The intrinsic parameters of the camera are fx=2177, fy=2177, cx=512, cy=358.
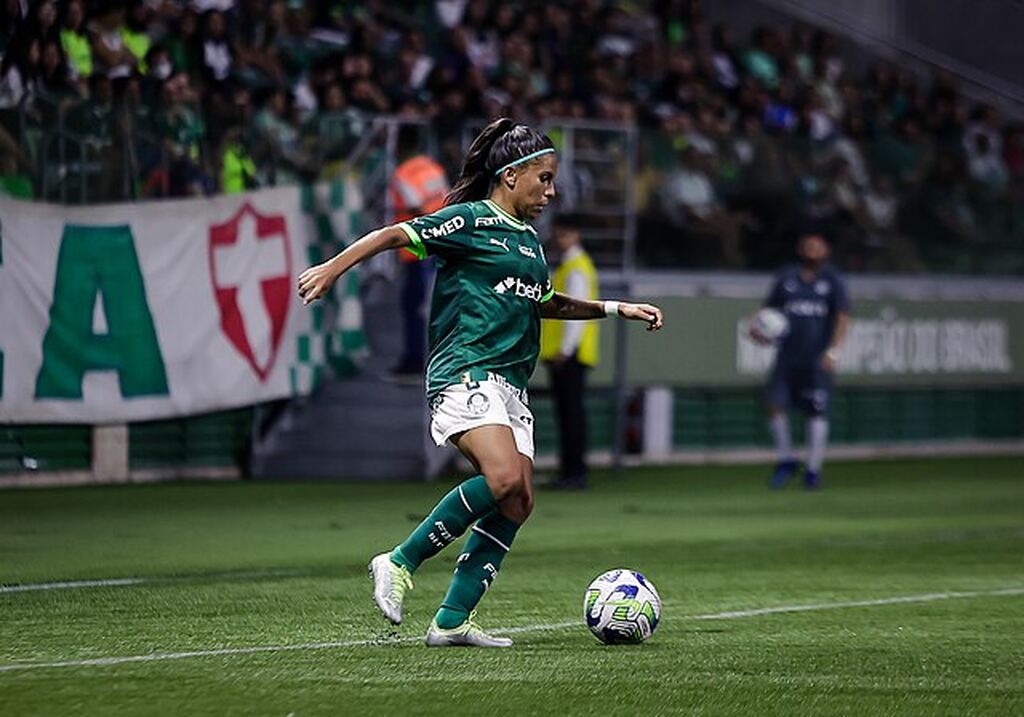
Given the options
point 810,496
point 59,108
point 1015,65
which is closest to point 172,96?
point 59,108

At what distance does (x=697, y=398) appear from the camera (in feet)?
76.9

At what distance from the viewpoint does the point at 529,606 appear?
1091 centimetres

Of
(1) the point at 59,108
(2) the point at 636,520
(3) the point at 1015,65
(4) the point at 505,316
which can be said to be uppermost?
(3) the point at 1015,65

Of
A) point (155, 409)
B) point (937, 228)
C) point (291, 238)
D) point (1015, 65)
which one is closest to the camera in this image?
point (155, 409)

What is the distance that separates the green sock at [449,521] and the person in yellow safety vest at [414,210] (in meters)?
10.3

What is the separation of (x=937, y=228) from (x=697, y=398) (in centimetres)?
393

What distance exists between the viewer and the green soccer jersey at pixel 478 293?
8.95m

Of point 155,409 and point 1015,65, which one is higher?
point 1015,65

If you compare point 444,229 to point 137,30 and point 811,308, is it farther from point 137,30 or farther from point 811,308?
point 811,308

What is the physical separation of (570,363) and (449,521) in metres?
10.6

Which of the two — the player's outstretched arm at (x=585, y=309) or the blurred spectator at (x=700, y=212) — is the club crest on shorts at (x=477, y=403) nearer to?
the player's outstretched arm at (x=585, y=309)

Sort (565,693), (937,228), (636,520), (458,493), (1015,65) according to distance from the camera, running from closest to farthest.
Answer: (565,693) → (458,493) → (636,520) → (937,228) → (1015,65)

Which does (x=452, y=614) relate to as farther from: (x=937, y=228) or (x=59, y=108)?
(x=937, y=228)

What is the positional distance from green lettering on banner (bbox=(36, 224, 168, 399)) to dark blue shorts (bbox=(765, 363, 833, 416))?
588 cm
